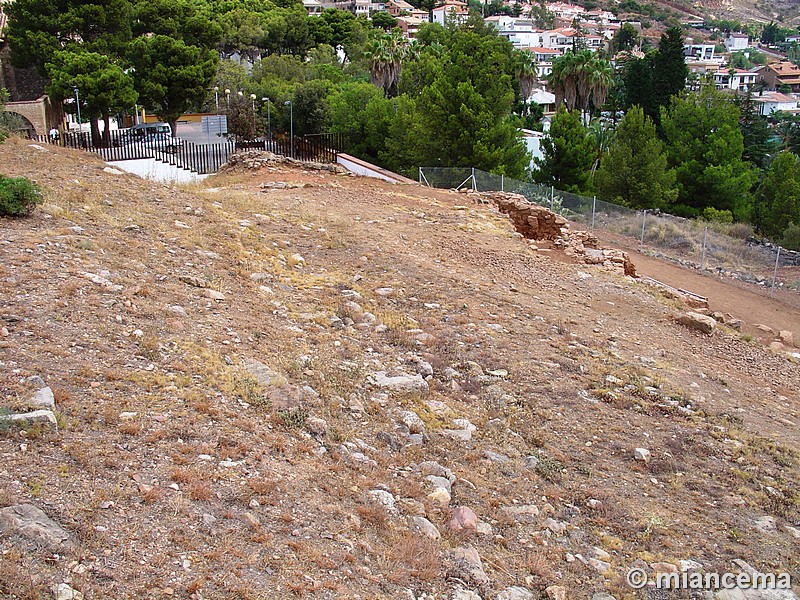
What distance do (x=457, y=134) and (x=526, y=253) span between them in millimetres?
14804

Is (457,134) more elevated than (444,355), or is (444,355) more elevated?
(457,134)

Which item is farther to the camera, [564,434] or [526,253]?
[526,253]

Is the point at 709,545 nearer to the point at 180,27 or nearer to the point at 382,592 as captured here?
the point at 382,592

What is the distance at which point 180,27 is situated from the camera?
135ft

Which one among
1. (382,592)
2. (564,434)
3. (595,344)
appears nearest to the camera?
(382,592)

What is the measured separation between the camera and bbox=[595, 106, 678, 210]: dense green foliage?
2877 centimetres

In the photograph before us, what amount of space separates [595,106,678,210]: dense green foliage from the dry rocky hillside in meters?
17.7

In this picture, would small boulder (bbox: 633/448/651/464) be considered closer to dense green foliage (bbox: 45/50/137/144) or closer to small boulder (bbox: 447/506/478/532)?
small boulder (bbox: 447/506/478/532)

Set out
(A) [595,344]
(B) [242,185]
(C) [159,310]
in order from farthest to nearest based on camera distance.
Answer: (B) [242,185] < (A) [595,344] < (C) [159,310]

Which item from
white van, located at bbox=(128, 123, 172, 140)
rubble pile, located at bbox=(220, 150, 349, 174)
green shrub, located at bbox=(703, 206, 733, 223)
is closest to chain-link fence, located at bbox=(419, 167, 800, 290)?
rubble pile, located at bbox=(220, 150, 349, 174)

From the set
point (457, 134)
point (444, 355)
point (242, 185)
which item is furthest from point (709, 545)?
point (457, 134)

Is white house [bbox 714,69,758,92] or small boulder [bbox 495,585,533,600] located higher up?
white house [bbox 714,69,758,92]

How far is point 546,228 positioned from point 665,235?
4544 mm

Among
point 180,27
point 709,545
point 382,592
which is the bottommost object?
point 709,545
